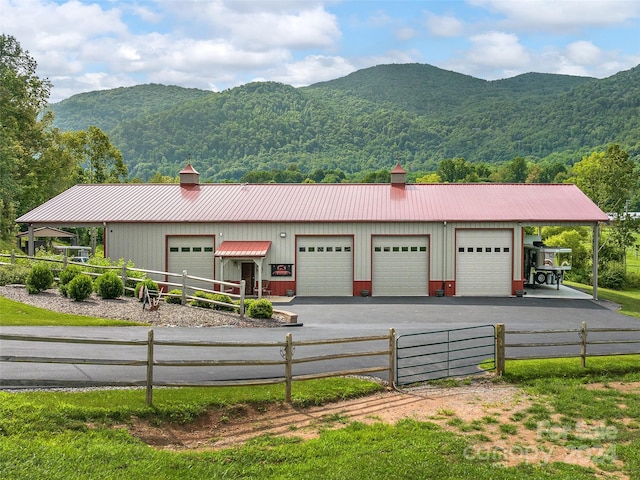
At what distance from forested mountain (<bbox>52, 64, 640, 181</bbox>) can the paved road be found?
9900cm

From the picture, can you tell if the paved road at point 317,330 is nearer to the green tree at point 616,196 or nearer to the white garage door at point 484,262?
the white garage door at point 484,262

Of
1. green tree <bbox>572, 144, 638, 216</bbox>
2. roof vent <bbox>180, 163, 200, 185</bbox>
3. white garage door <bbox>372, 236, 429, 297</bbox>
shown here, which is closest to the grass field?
white garage door <bbox>372, 236, 429, 297</bbox>

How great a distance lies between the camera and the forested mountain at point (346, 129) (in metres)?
129

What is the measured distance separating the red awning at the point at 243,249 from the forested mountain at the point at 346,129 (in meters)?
93.5

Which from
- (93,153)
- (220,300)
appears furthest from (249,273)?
(93,153)

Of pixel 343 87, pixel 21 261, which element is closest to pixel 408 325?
pixel 21 261

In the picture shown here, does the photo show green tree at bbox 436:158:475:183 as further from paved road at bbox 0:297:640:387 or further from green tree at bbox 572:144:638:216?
paved road at bbox 0:297:640:387

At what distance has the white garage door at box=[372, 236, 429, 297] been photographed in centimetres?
2889

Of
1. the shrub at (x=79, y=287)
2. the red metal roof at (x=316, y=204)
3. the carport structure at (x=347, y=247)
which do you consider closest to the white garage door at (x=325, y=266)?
the carport structure at (x=347, y=247)

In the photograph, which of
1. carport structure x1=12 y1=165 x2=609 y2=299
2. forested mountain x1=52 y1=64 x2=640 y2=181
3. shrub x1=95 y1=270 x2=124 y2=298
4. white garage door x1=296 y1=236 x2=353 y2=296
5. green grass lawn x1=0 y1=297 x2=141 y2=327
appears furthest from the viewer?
forested mountain x1=52 y1=64 x2=640 y2=181

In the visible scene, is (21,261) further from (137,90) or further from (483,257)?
(137,90)

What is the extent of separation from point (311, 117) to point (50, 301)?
428 ft

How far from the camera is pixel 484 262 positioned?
28.8 meters

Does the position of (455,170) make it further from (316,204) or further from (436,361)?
(436,361)
